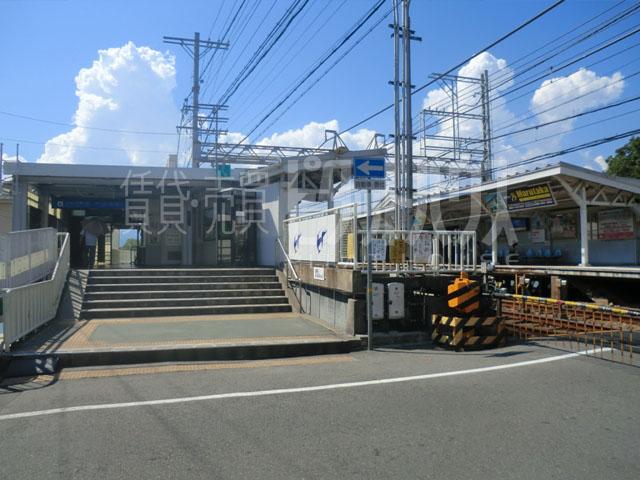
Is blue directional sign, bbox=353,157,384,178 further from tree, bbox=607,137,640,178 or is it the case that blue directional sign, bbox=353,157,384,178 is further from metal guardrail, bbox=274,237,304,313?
tree, bbox=607,137,640,178

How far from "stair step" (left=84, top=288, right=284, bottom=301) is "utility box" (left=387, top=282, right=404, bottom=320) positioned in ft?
15.0

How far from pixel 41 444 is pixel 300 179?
12.9m

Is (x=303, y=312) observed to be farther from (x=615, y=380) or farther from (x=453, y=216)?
(x=453, y=216)

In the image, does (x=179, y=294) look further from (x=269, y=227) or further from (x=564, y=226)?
(x=564, y=226)

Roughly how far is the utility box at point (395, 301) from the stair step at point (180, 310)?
3.94m

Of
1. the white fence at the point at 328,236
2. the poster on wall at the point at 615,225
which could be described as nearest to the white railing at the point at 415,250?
the white fence at the point at 328,236

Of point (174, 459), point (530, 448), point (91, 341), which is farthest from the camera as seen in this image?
point (91, 341)

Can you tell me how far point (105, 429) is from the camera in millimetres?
4805

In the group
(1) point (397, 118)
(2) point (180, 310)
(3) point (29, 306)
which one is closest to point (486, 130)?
(1) point (397, 118)

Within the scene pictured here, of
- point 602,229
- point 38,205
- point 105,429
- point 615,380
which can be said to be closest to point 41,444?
point 105,429

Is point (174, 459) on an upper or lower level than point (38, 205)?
lower

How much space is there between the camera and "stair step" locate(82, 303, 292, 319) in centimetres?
1148

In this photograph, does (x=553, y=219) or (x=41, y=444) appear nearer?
(x=41, y=444)

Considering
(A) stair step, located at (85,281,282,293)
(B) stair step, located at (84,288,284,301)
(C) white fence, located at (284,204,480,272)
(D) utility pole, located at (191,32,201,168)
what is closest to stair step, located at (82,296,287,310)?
(B) stair step, located at (84,288,284,301)
